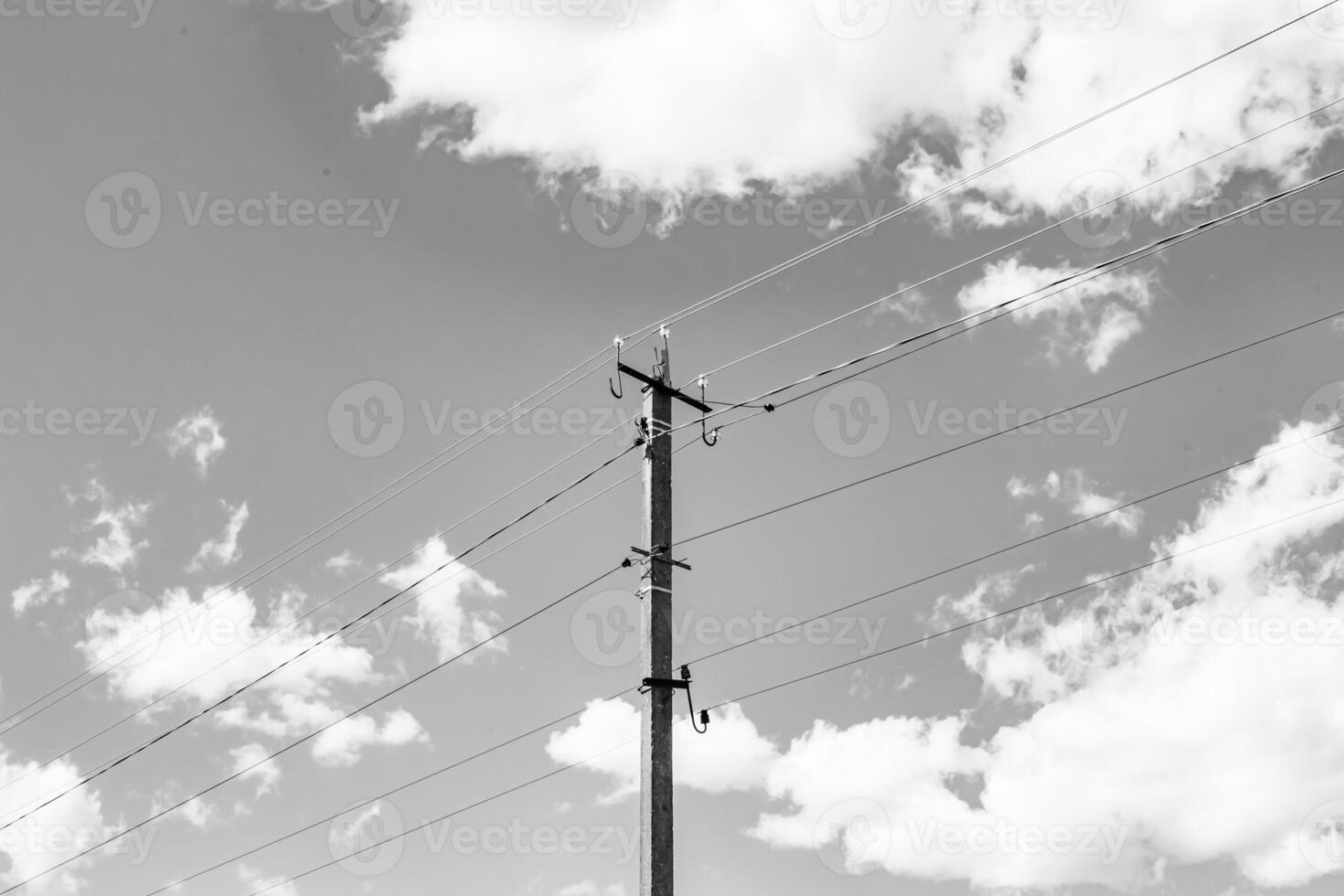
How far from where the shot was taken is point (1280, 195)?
938cm

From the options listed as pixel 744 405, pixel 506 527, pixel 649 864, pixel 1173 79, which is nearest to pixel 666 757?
pixel 649 864

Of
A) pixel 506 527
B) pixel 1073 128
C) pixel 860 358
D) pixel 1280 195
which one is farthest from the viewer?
pixel 506 527

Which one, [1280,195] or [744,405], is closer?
[1280,195]

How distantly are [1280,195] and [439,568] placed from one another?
40.3ft

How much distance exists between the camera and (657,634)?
1221 centimetres

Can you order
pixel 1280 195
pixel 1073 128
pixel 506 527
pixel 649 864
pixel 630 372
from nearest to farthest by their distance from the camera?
1. pixel 1280 195
2. pixel 649 864
3. pixel 1073 128
4. pixel 630 372
5. pixel 506 527

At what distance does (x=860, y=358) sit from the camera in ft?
41.3

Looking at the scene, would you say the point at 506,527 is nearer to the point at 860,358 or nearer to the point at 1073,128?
the point at 860,358

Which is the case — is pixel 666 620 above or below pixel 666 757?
above

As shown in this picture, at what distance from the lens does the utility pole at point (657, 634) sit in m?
11.1

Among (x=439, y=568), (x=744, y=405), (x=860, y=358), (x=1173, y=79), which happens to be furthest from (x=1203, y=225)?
(x=439, y=568)

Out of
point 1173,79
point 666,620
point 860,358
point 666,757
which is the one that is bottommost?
point 666,757

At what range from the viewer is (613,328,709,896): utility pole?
11.1m

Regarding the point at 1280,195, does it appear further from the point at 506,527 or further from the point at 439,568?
the point at 439,568
